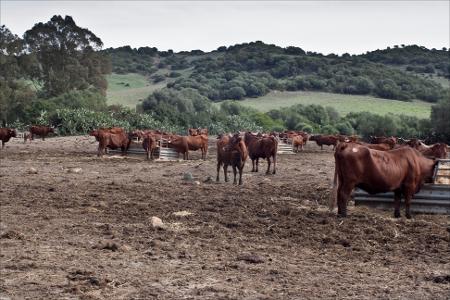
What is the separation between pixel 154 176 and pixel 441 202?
30.1 feet

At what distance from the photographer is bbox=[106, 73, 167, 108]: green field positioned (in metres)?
93.1

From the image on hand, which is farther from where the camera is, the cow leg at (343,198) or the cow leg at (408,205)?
the cow leg at (408,205)

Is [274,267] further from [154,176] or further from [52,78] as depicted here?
[52,78]

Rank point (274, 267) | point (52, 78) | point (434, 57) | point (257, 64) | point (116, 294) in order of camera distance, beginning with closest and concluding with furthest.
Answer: point (116, 294)
point (274, 267)
point (52, 78)
point (257, 64)
point (434, 57)

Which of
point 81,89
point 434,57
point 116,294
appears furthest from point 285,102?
point 116,294

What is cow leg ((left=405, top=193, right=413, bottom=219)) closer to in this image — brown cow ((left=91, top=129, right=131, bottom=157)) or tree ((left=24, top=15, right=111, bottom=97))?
brown cow ((left=91, top=129, right=131, bottom=157))

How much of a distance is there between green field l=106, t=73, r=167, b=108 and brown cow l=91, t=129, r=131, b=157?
5610cm

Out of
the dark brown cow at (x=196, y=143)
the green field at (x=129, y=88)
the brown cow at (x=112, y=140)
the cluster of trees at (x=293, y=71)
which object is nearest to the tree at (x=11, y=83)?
the green field at (x=129, y=88)

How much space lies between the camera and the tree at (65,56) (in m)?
66.8

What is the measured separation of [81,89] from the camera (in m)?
67.8

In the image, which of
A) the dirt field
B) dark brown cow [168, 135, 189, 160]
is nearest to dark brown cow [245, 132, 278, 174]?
the dirt field

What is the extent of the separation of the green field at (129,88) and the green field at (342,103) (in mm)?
16855

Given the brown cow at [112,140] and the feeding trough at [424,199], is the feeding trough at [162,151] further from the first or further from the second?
the feeding trough at [424,199]

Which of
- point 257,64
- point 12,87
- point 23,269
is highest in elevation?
point 257,64
